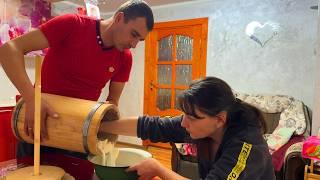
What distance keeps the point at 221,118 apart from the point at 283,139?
2142 mm

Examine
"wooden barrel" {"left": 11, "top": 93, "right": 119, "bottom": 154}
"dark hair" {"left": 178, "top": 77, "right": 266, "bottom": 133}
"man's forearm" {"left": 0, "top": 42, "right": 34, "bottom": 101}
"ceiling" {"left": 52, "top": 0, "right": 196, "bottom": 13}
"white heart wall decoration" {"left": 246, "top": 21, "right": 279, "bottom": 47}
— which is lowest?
"wooden barrel" {"left": 11, "top": 93, "right": 119, "bottom": 154}

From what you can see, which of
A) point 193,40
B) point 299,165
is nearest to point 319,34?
point 299,165

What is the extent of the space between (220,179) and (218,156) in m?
0.14

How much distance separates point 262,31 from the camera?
137 inches

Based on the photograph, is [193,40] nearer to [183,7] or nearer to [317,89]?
[183,7]

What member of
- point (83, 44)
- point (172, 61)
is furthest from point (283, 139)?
point (83, 44)

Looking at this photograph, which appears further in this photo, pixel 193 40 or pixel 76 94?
pixel 193 40

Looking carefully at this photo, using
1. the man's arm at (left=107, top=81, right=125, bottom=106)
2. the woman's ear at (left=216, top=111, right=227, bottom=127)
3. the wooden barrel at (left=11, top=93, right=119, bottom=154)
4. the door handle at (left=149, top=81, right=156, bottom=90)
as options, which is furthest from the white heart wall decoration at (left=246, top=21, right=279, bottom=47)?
the wooden barrel at (left=11, top=93, right=119, bottom=154)

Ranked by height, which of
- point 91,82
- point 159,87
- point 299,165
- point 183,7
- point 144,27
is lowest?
point 299,165

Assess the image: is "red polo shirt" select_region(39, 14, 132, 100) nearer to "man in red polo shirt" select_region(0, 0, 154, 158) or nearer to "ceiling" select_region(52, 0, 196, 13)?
"man in red polo shirt" select_region(0, 0, 154, 158)

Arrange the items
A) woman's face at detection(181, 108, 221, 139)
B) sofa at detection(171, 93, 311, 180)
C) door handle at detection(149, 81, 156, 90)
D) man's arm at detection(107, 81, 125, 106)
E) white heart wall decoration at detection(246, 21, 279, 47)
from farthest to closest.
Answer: door handle at detection(149, 81, 156, 90) → white heart wall decoration at detection(246, 21, 279, 47) → sofa at detection(171, 93, 311, 180) → man's arm at detection(107, 81, 125, 106) → woman's face at detection(181, 108, 221, 139)

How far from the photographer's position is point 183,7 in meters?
4.08

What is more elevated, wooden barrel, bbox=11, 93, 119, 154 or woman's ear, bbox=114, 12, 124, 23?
woman's ear, bbox=114, 12, 124, 23

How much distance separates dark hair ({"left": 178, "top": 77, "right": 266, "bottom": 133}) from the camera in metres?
0.90
